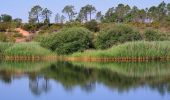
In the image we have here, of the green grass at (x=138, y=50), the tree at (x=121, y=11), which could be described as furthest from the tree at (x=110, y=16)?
the green grass at (x=138, y=50)

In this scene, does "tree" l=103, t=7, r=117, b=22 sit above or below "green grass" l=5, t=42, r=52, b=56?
above

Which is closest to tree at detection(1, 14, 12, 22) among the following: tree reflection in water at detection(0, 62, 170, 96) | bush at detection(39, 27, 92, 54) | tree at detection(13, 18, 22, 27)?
tree at detection(13, 18, 22, 27)

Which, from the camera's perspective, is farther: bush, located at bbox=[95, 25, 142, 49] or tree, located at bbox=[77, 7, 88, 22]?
tree, located at bbox=[77, 7, 88, 22]

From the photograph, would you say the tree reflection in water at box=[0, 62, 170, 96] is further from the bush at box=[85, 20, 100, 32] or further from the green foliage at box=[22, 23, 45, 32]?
the green foliage at box=[22, 23, 45, 32]

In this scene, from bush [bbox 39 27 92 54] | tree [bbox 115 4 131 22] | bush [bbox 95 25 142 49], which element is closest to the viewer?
bush [bbox 95 25 142 49]

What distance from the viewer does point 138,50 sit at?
34562mm

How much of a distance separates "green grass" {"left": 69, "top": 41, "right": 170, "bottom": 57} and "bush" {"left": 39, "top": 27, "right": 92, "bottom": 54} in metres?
3.55

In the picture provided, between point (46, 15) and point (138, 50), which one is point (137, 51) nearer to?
point (138, 50)

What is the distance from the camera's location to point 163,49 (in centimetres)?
3556

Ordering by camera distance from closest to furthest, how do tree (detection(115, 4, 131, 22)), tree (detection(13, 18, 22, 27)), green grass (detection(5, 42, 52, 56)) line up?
1. green grass (detection(5, 42, 52, 56))
2. tree (detection(13, 18, 22, 27))
3. tree (detection(115, 4, 131, 22))

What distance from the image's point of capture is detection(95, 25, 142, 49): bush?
39.2 metres

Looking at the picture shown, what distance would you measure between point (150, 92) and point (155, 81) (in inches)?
149

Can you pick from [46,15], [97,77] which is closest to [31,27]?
[46,15]

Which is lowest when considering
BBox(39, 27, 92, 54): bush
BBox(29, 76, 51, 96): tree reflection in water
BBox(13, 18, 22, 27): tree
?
BBox(29, 76, 51, 96): tree reflection in water
